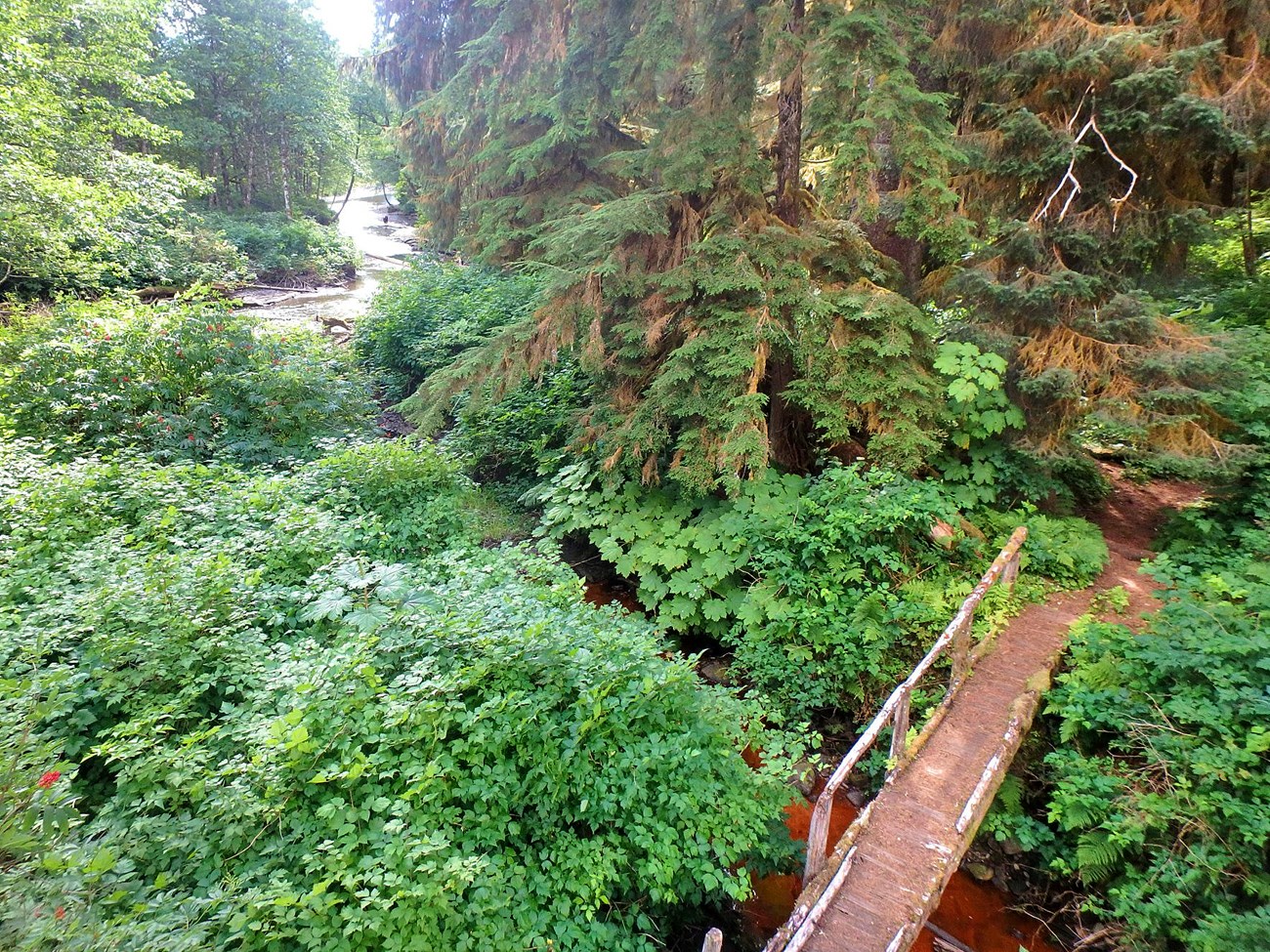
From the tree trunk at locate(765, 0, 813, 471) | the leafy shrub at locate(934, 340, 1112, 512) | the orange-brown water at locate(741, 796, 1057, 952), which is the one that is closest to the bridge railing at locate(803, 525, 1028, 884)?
the orange-brown water at locate(741, 796, 1057, 952)

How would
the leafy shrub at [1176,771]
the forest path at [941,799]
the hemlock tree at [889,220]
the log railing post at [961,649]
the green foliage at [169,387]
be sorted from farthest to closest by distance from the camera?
1. the green foliage at [169,387]
2. the hemlock tree at [889,220]
3. the log railing post at [961,649]
4. the leafy shrub at [1176,771]
5. the forest path at [941,799]

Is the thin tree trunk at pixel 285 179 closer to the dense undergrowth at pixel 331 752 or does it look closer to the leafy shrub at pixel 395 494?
the leafy shrub at pixel 395 494

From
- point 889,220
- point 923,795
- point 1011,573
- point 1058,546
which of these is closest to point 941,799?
point 923,795

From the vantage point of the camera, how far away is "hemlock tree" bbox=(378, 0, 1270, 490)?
594cm

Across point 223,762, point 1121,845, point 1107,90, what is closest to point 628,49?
point 1107,90

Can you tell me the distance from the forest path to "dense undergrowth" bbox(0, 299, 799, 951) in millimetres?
634

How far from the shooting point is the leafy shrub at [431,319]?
1255 centimetres

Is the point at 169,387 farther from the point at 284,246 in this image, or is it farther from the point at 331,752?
the point at 284,246

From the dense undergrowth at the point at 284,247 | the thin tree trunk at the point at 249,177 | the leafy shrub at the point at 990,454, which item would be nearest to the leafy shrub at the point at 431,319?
the leafy shrub at the point at 990,454

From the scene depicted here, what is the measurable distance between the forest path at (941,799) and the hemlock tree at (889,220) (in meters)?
2.09

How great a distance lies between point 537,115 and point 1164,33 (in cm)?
1003

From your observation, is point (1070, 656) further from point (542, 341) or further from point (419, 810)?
point (542, 341)

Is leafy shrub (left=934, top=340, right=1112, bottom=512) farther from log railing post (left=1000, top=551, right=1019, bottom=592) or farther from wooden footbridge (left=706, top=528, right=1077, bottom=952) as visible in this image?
wooden footbridge (left=706, top=528, right=1077, bottom=952)

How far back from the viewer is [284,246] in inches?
1073
